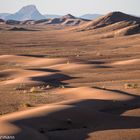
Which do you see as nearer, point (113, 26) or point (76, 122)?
point (76, 122)

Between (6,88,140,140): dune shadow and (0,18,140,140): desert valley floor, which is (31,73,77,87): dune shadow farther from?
(6,88,140,140): dune shadow

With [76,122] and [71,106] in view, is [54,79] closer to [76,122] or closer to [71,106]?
[71,106]

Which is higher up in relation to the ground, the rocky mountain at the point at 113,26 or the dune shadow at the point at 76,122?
the dune shadow at the point at 76,122

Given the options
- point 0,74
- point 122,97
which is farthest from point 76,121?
point 0,74

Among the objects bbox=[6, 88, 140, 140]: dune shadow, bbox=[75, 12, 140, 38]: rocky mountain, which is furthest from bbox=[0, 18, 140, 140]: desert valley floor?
bbox=[75, 12, 140, 38]: rocky mountain

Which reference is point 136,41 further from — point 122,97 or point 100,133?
point 100,133

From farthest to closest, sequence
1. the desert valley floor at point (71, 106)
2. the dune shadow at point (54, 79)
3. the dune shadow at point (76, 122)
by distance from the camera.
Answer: the dune shadow at point (54, 79) → the dune shadow at point (76, 122) → the desert valley floor at point (71, 106)

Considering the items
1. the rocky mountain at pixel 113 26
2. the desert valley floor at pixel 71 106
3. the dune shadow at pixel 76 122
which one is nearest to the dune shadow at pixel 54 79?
the desert valley floor at pixel 71 106

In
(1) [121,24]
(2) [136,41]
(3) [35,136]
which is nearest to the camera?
(3) [35,136]

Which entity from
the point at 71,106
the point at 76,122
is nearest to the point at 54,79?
the point at 71,106

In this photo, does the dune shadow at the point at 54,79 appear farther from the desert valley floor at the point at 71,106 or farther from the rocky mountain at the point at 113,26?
the rocky mountain at the point at 113,26

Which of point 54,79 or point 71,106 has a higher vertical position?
point 71,106
